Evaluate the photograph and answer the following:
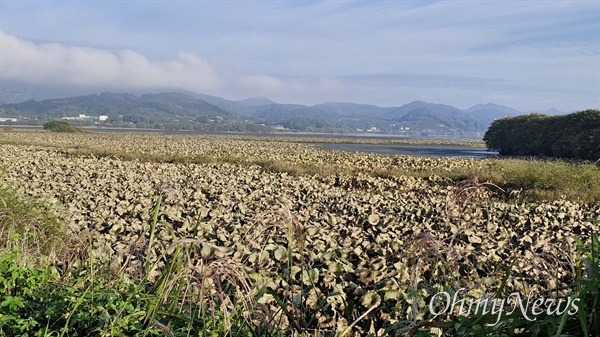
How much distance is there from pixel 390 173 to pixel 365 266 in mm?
20802

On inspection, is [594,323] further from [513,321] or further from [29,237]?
[29,237]

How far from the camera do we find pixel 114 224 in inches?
355

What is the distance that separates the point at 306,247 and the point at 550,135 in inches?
2358

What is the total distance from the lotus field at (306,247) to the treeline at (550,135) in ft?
127

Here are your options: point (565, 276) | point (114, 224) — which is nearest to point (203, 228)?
point (114, 224)

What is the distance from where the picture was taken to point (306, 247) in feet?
24.9

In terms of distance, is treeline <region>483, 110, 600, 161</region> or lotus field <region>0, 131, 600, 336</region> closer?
lotus field <region>0, 131, 600, 336</region>

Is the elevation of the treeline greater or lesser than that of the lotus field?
greater

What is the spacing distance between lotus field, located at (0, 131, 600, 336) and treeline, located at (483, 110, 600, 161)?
38.7 meters

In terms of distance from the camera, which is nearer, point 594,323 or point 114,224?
point 594,323

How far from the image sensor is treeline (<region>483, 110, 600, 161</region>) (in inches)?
2012

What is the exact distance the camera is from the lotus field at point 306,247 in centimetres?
411

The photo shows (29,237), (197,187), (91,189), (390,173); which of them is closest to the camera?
(29,237)

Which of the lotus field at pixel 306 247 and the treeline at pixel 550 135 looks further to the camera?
the treeline at pixel 550 135
